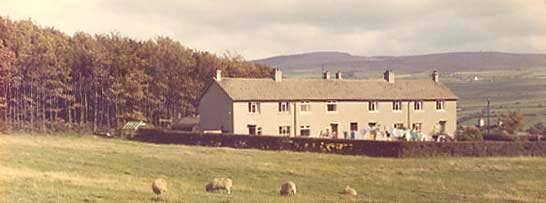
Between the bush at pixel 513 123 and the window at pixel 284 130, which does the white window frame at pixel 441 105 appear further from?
the window at pixel 284 130

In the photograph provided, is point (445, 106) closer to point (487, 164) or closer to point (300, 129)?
point (300, 129)

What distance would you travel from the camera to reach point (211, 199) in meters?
13.6

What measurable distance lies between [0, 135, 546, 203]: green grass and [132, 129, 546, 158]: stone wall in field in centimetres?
141

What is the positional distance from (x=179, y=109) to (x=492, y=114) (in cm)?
2720

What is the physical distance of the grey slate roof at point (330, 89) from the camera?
49.1m

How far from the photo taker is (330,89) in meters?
52.3

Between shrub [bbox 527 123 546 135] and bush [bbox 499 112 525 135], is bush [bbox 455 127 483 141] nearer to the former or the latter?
shrub [bbox 527 123 546 135]

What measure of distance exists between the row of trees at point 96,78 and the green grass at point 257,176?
11055 millimetres

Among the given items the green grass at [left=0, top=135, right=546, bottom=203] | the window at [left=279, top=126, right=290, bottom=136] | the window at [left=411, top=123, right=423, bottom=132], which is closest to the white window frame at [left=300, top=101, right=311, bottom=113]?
the window at [left=279, top=126, right=290, bottom=136]

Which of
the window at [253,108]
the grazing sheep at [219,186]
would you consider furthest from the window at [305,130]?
the grazing sheep at [219,186]

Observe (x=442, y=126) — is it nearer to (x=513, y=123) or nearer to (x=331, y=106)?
(x=513, y=123)

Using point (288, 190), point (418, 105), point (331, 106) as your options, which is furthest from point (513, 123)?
point (288, 190)

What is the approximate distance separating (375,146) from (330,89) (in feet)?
65.0

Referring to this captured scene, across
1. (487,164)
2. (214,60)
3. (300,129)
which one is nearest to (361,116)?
(300,129)
